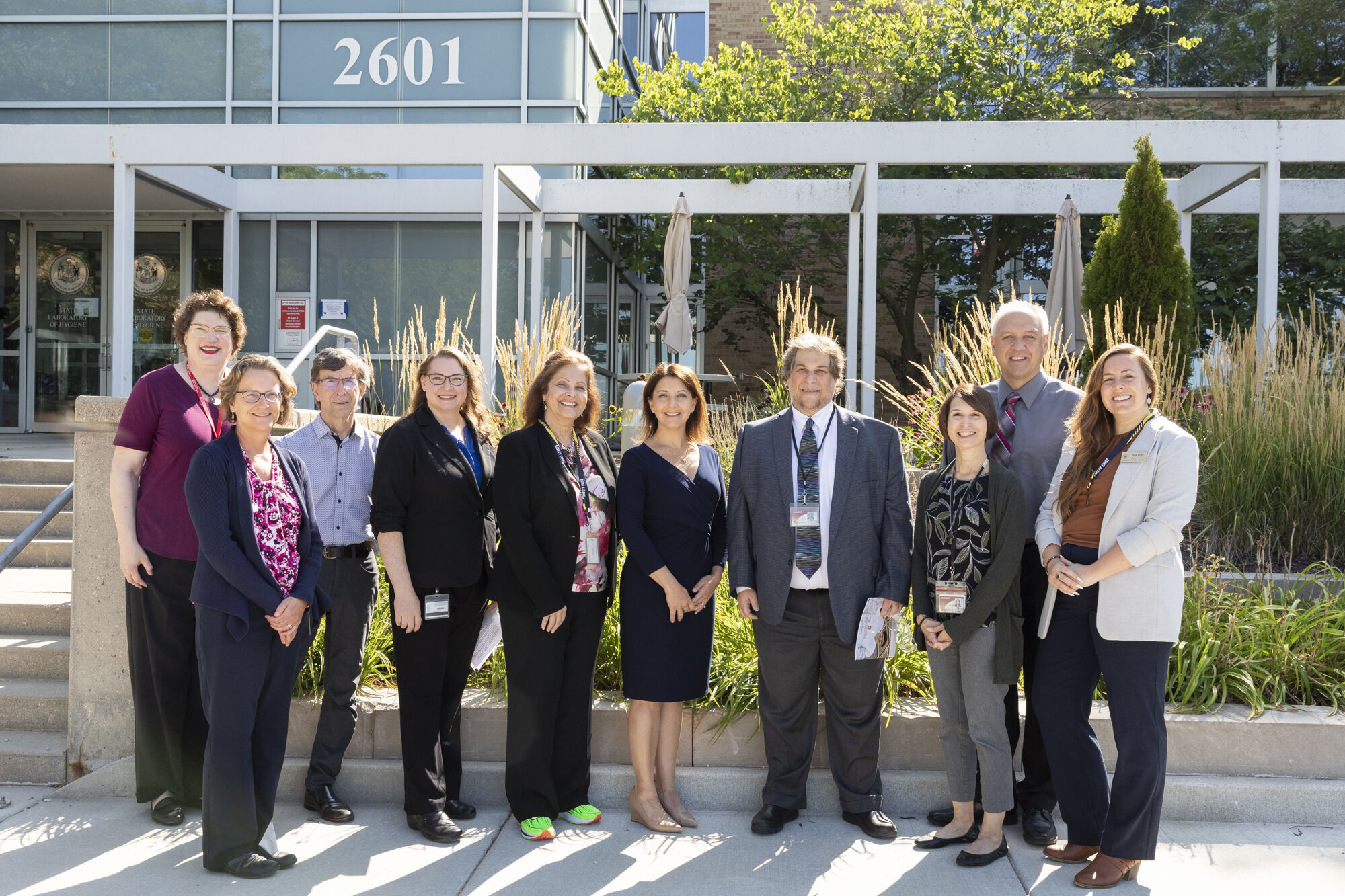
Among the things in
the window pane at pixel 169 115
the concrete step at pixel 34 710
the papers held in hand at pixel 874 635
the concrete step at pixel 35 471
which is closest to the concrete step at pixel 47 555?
the concrete step at pixel 35 471

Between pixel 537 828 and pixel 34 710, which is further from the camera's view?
pixel 34 710

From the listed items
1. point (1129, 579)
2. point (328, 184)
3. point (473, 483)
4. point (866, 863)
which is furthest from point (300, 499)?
point (328, 184)

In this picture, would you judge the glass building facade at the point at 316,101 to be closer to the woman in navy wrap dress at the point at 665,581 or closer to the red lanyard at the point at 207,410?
the red lanyard at the point at 207,410

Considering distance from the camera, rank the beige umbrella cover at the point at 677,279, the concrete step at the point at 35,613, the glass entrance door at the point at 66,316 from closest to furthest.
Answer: the concrete step at the point at 35,613, the beige umbrella cover at the point at 677,279, the glass entrance door at the point at 66,316

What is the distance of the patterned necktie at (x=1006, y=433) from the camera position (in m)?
3.66

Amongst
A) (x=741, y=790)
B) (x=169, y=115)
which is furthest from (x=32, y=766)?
(x=169, y=115)

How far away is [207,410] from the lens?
142 inches

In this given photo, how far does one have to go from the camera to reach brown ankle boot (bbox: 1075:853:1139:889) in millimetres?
3176

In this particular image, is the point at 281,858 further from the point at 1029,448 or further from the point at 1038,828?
the point at 1029,448

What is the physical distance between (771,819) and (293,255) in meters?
8.87

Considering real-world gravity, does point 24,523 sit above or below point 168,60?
below

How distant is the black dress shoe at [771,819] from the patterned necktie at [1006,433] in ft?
→ 5.01

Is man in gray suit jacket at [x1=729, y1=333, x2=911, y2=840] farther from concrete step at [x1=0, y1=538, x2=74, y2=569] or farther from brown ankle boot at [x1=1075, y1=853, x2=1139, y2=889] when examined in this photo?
concrete step at [x1=0, y1=538, x2=74, y2=569]

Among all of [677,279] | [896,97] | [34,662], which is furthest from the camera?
[896,97]
